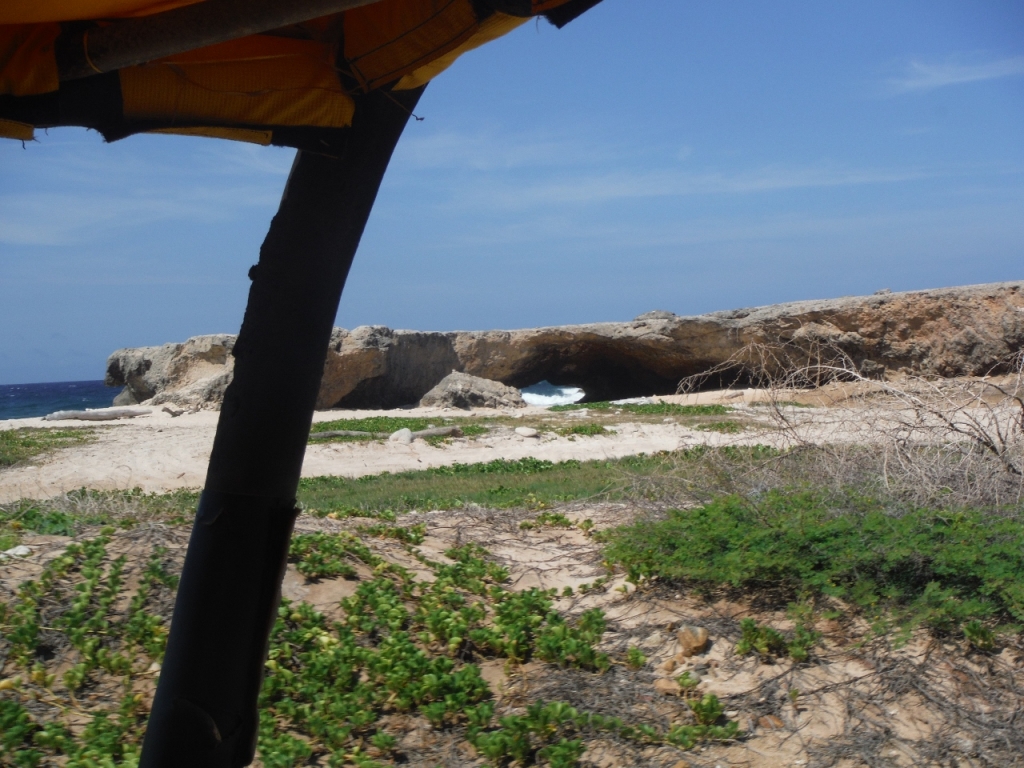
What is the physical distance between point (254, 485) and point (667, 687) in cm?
273

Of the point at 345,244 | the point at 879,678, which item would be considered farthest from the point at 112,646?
the point at 879,678

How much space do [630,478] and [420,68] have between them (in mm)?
5552

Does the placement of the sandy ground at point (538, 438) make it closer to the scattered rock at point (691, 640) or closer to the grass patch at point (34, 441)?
the grass patch at point (34, 441)

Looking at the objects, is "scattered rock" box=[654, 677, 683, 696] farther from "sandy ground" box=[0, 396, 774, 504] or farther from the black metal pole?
"sandy ground" box=[0, 396, 774, 504]

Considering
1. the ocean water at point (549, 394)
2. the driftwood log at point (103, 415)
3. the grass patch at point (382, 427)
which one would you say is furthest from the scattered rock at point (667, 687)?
the ocean water at point (549, 394)

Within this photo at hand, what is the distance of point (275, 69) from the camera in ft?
7.00

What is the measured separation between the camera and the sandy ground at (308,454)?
1159 centimetres

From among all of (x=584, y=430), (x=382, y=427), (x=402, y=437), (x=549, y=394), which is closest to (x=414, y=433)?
(x=402, y=437)

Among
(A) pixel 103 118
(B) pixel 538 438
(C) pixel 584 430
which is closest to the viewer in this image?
(A) pixel 103 118

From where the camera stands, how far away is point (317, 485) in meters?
11.3

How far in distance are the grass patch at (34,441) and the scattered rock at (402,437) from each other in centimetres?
545

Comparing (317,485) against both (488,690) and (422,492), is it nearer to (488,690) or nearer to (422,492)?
(422,492)

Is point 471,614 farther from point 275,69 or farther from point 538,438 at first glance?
point 538,438

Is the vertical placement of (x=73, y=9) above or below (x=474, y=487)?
above
